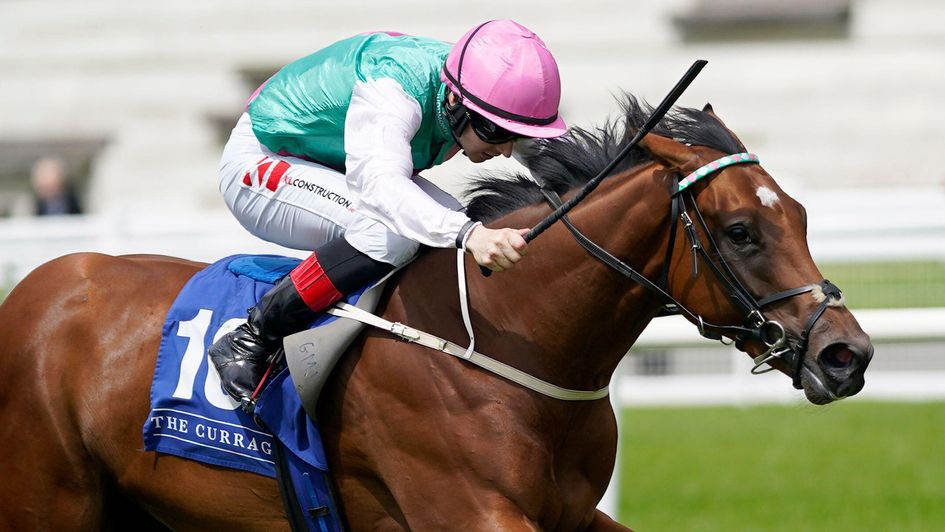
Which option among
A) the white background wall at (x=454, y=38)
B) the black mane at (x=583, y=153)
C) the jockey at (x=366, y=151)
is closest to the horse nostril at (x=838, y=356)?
the black mane at (x=583, y=153)

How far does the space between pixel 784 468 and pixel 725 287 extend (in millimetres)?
4273

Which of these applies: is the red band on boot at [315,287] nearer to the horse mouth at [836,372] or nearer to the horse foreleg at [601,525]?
the horse foreleg at [601,525]

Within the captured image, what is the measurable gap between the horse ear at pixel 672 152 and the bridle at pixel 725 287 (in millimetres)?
34

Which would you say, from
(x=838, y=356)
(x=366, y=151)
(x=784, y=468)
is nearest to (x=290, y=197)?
(x=366, y=151)

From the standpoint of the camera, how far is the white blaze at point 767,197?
11.1 feet

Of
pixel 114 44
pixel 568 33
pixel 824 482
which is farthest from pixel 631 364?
pixel 114 44

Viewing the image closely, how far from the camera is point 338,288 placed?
147 inches

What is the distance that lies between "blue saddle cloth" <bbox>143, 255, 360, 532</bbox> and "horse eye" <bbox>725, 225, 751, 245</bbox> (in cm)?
108

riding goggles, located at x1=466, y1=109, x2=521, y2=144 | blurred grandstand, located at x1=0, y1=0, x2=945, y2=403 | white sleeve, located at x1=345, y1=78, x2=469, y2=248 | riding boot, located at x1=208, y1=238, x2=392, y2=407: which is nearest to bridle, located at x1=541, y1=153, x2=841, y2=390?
riding goggles, located at x1=466, y1=109, x2=521, y2=144

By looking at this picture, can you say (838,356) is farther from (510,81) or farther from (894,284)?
(894,284)

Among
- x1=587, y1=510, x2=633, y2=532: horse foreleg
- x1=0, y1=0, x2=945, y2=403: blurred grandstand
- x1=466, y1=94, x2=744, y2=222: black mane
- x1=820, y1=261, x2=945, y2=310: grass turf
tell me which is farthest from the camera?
x1=0, y1=0, x2=945, y2=403: blurred grandstand

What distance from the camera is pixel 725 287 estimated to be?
3.41m

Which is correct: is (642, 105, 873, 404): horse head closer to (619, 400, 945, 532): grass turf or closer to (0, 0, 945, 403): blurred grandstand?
(619, 400, 945, 532): grass turf

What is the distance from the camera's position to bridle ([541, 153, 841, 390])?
332 cm
